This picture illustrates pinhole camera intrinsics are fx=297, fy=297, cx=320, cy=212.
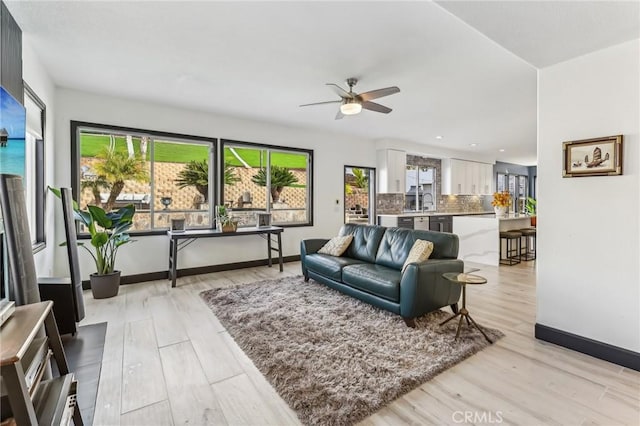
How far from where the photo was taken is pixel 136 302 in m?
3.69

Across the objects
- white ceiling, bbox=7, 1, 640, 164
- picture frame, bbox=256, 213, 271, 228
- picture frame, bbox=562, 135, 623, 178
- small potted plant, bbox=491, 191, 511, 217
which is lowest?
picture frame, bbox=256, 213, 271, 228

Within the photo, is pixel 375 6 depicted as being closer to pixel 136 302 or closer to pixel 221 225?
pixel 221 225

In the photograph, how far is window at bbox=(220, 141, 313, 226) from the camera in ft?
18.1

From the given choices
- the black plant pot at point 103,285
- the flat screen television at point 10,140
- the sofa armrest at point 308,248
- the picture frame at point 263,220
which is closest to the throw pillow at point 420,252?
the sofa armrest at point 308,248

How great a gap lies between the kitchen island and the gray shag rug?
324 cm

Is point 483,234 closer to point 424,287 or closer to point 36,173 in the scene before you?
point 424,287

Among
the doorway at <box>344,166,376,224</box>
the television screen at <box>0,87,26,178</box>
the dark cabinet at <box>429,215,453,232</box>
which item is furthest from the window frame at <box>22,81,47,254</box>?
the dark cabinet at <box>429,215,453,232</box>

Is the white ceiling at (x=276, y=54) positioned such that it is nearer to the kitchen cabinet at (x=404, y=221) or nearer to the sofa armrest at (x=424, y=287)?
the sofa armrest at (x=424, y=287)

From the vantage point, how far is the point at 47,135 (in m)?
3.58

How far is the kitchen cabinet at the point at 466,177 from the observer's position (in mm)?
8883

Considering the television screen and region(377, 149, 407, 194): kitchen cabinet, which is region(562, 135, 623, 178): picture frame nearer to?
the television screen

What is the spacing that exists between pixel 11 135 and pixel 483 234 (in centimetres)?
683

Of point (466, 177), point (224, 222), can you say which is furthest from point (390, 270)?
point (466, 177)

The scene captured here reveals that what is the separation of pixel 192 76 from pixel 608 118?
410 cm
